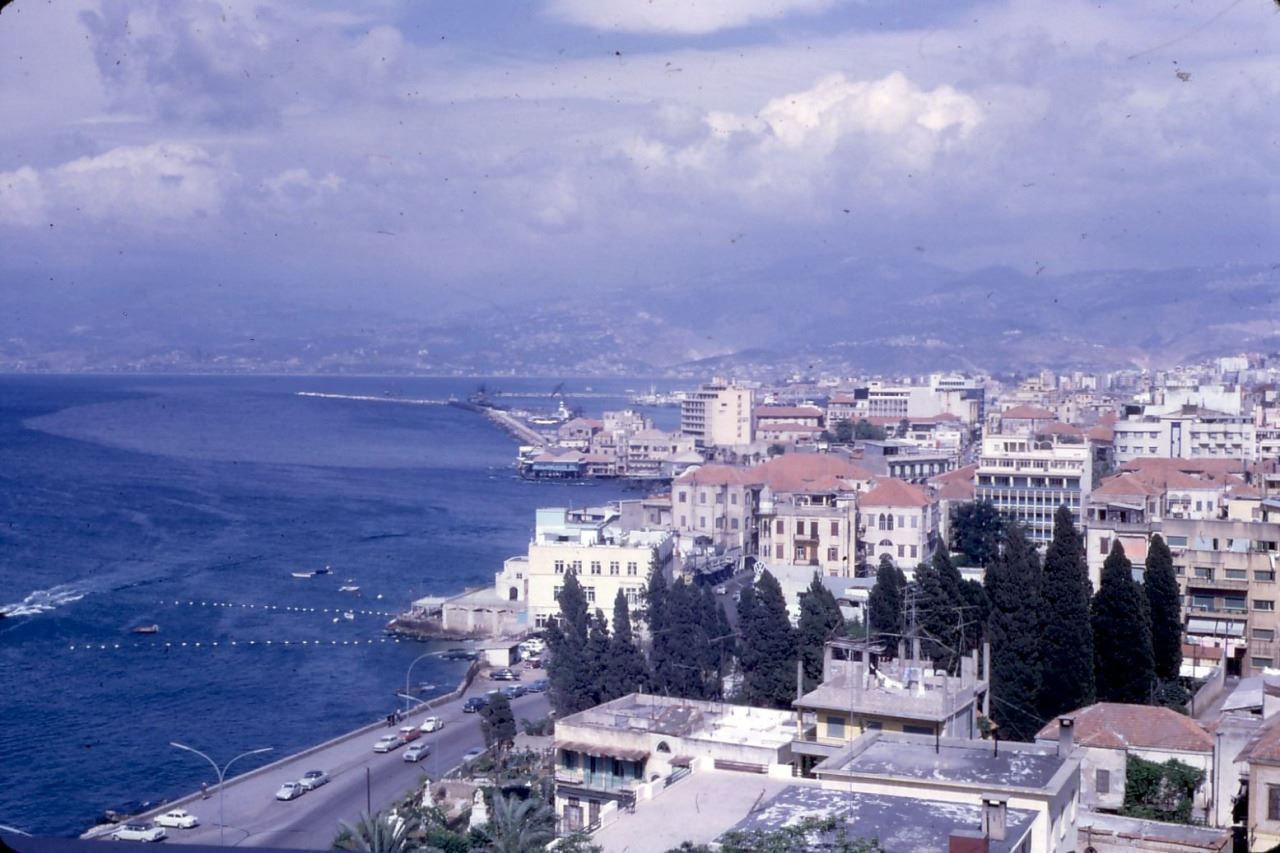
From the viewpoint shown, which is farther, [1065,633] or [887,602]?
[887,602]

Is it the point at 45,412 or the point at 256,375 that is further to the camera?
the point at 256,375

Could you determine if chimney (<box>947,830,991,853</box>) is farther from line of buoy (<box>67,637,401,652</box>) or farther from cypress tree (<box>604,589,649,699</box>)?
line of buoy (<box>67,637,401,652</box>)

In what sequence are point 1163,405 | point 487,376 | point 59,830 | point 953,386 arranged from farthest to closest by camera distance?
point 487,376 → point 953,386 → point 1163,405 → point 59,830

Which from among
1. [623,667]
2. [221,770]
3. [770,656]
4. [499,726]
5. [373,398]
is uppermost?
[373,398]

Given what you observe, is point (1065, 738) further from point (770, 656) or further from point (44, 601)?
point (44, 601)

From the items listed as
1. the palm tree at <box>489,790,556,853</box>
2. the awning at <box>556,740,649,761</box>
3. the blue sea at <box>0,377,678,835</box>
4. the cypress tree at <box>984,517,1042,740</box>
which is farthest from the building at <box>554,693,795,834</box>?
the blue sea at <box>0,377,678,835</box>

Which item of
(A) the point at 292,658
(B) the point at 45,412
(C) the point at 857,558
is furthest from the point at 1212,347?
(A) the point at 292,658

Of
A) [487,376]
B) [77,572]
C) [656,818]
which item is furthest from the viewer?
[487,376]

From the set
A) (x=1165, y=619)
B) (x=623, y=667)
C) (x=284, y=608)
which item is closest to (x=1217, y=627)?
(x=1165, y=619)

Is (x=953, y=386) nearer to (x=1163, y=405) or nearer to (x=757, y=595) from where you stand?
(x=1163, y=405)
